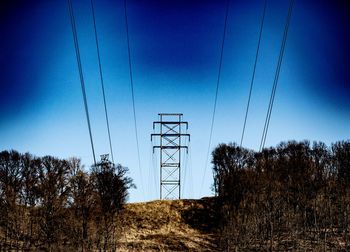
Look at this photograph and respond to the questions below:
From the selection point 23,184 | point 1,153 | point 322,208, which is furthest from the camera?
point 1,153

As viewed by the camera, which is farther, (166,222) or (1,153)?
(166,222)

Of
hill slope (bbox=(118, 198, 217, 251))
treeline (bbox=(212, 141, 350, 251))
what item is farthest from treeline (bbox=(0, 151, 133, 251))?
treeline (bbox=(212, 141, 350, 251))

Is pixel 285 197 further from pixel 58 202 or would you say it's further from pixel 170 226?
pixel 58 202

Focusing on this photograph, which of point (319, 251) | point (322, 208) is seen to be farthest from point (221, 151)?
point (319, 251)

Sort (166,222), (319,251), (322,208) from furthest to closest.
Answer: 1. (166,222)
2. (322,208)
3. (319,251)

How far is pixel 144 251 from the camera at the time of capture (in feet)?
170

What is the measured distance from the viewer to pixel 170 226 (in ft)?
212

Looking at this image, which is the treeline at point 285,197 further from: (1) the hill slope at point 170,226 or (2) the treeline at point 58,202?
(2) the treeline at point 58,202

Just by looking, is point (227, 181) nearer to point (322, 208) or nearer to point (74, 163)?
point (322, 208)

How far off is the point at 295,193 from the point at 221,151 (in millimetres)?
13846

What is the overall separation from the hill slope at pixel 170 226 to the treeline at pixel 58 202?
436cm

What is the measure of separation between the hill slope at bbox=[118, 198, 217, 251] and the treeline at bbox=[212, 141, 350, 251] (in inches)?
173

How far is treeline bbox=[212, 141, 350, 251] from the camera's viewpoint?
50062 millimetres

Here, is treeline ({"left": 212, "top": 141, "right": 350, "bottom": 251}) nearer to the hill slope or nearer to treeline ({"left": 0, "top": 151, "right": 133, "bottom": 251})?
the hill slope
